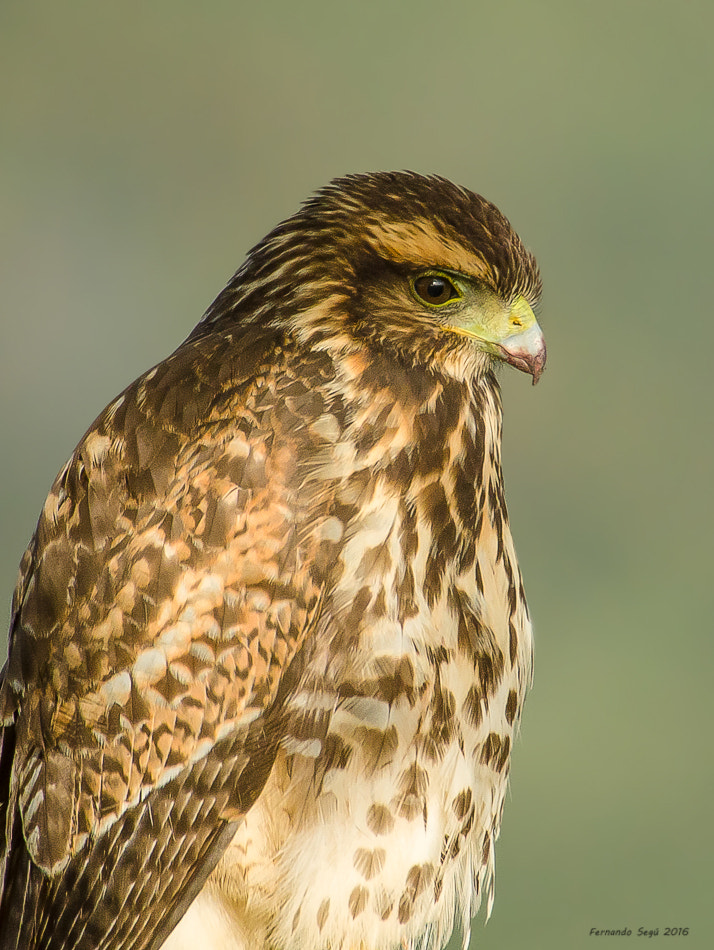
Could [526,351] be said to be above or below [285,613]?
above

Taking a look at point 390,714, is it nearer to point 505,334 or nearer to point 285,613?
point 285,613

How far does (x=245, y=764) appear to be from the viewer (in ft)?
5.32

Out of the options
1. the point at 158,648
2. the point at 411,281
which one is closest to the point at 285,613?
the point at 158,648

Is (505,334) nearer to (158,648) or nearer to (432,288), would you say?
(432,288)

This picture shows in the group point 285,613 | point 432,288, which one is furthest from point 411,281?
point 285,613

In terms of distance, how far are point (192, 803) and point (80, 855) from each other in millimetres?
167

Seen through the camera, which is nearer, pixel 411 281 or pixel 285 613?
pixel 285 613

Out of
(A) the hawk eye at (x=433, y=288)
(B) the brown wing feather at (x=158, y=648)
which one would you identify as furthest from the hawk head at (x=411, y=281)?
(B) the brown wing feather at (x=158, y=648)

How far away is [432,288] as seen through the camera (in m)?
1.72

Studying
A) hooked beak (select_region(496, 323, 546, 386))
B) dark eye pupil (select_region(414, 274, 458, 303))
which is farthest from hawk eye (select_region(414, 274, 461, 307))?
hooked beak (select_region(496, 323, 546, 386))

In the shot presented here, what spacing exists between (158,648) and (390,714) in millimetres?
319

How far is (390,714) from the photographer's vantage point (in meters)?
1.66

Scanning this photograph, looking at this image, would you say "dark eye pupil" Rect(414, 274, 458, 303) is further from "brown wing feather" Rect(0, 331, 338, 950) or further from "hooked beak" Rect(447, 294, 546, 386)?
"brown wing feather" Rect(0, 331, 338, 950)

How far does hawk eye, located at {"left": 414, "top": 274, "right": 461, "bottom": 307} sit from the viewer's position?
1.72m
